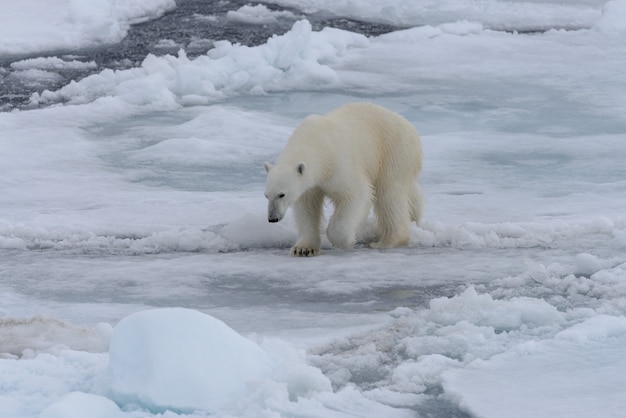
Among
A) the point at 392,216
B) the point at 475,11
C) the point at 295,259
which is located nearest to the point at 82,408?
the point at 295,259

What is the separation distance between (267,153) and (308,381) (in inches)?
188

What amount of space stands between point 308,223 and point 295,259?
229mm

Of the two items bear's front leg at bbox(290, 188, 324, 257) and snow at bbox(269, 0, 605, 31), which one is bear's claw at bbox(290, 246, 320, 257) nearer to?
bear's front leg at bbox(290, 188, 324, 257)

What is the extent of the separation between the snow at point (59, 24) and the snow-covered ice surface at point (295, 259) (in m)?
1.00

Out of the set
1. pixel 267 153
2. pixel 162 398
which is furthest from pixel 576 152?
pixel 162 398

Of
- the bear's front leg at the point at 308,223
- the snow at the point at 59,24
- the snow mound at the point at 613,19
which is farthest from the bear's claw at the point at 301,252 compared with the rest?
the snow mound at the point at 613,19

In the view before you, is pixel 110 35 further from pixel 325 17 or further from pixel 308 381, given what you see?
pixel 308 381

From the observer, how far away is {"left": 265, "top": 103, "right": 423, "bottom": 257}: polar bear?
5.25 meters

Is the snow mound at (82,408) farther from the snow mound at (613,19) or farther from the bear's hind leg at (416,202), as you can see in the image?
the snow mound at (613,19)

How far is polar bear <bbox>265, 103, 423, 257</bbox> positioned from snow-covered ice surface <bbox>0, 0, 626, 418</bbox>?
0.14 m

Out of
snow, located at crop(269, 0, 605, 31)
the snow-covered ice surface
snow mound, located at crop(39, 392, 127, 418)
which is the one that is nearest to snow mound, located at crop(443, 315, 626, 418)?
the snow-covered ice surface

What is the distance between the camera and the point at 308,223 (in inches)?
217

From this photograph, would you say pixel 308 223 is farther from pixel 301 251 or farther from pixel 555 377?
pixel 555 377

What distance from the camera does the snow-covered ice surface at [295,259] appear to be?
125 inches
